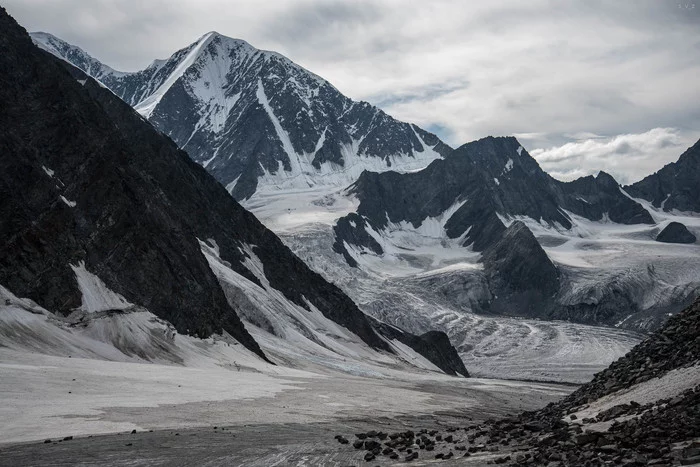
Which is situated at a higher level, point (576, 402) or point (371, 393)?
point (576, 402)

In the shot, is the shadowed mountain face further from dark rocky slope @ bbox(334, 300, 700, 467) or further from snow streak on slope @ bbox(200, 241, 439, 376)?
dark rocky slope @ bbox(334, 300, 700, 467)

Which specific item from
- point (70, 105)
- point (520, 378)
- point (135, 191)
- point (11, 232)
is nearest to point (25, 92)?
point (70, 105)

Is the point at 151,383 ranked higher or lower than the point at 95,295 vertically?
lower

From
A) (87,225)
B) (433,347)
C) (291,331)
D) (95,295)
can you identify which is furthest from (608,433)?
(433,347)

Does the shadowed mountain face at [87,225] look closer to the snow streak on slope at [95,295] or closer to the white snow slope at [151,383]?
the snow streak on slope at [95,295]

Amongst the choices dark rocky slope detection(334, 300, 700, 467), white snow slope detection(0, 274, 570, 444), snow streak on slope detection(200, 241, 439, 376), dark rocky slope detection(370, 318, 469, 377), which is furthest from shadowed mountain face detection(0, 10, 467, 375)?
dark rocky slope detection(334, 300, 700, 467)

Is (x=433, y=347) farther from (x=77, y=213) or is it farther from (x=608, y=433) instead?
(x=608, y=433)

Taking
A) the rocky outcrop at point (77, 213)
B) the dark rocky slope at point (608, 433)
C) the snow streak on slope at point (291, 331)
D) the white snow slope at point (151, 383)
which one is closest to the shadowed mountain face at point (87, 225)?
the rocky outcrop at point (77, 213)

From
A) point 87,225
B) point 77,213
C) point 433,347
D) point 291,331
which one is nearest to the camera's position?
point 87,225

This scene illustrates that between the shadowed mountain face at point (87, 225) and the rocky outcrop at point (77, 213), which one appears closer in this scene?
the rocky outcrop at point (77, 213)

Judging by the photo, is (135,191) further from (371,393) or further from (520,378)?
(520,378)

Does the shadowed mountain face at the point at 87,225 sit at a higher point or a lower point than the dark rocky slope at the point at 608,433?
higher

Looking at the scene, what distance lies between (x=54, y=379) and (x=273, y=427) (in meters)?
15.8

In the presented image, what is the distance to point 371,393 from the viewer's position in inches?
2470
